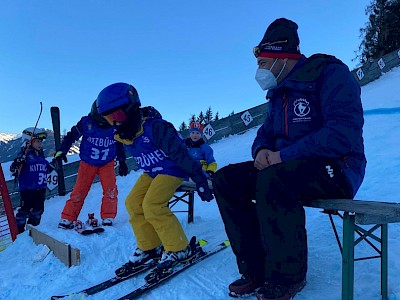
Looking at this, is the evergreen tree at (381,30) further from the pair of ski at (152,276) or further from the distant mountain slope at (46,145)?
the pair of ski at (152,276)

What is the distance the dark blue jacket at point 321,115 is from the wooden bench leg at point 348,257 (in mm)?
233

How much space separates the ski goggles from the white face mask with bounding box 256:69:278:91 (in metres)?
1.47

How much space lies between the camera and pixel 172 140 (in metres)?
3.53

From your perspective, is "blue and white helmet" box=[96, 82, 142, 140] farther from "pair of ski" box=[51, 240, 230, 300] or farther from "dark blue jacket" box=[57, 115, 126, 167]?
"dark blue jacket" box=[57, 115, 126, 167]

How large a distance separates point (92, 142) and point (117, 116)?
2216mm

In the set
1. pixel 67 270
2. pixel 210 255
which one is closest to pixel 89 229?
pixel 67 270

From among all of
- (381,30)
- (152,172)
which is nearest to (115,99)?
(152,172)

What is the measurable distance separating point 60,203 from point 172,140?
6.52 meters

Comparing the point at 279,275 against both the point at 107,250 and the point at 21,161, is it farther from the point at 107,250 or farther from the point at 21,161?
the point at 21,161

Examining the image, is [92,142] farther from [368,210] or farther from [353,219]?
[368,210]

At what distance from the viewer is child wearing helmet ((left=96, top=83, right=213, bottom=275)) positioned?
3.42 m

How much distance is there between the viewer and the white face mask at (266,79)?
2594 millimetres

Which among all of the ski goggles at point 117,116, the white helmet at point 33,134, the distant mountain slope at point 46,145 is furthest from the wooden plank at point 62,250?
the white helmet at point 33,134

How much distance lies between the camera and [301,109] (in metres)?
2.44
